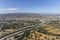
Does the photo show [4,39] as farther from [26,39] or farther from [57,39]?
[57,39]

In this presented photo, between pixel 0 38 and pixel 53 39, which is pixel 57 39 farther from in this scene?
pixel 0 38

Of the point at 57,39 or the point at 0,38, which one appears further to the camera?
the point at 0,38

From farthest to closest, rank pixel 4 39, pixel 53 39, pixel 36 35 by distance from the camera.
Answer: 1. pixel 4 39
2. pixel 36 35
3. pixel 53 39

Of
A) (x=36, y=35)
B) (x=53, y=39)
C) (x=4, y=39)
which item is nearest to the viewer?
(x=53, y=39)

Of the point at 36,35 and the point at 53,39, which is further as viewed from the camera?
the point at 36,35

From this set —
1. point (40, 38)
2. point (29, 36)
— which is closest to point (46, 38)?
point (40, 38)

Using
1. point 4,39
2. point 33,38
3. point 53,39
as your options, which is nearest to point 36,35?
point 33,38

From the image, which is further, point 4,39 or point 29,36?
point 4,39

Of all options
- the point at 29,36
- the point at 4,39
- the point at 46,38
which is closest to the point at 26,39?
the point at 29,36
